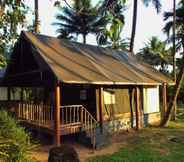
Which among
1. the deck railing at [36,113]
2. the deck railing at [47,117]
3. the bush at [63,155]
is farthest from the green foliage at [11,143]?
the deck railing at [36,113]

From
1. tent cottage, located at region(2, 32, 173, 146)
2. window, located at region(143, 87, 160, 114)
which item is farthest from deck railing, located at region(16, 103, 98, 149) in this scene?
window, located at region(143, 87, 160, 114)

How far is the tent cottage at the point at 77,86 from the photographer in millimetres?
14250

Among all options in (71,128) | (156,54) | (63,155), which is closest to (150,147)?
(71,128)

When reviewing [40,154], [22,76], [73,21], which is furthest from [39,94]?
[73,21]

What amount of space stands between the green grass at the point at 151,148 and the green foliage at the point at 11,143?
148 inches

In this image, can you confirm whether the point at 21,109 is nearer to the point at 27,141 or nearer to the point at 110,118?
the point at 110,118

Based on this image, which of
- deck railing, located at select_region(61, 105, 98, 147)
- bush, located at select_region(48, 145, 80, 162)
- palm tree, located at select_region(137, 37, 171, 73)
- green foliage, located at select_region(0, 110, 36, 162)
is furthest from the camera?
palm tree, located at select_region(137, 37, 171, 73)

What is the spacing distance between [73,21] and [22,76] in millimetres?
23565

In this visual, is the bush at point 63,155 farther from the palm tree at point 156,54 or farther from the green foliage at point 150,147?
the palm tree at point 156,54

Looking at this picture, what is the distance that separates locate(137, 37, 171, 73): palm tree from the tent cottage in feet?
89.3

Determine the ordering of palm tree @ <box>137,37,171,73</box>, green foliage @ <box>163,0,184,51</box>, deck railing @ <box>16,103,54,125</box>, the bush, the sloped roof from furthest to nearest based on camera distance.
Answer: palm tree @ <box>137,37,171,73</box> → green foliage @ <box>163,0,184,51</box> → deck railing @ <box>16,103,54,125</box> → the sloped roof → the bush

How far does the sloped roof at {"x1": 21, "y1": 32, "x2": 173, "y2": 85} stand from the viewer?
13969 millimetres

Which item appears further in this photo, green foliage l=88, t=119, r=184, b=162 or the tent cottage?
the tent cottage

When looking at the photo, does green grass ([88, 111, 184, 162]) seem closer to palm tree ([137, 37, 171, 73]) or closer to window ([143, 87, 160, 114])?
window ([143, 87, 160, 114])
